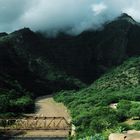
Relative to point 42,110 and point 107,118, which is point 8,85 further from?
point 107,118

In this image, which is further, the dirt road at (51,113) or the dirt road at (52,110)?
the dirt road at (52,110)

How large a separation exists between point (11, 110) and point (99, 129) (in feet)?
190

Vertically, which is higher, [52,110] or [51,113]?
[52,110]

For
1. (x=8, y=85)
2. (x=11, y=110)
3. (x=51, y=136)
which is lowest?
(x=51, y=136)

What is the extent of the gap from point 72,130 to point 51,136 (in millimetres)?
5862

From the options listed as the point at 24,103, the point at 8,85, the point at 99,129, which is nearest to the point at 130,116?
the point at 99,129

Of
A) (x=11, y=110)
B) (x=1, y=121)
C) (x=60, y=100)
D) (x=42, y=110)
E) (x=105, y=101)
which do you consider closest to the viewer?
(x=1, y=121)

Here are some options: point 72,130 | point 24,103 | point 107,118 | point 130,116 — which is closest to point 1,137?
point 72,130

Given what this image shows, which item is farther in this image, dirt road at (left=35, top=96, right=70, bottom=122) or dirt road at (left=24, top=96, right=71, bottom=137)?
dirt road at (left=35, top=96, right=70, bottom=122)

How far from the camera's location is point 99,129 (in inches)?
3364

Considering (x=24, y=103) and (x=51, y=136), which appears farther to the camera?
(x=24, y=103)

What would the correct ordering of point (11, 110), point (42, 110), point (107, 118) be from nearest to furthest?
point (107, 118) → point (11, 110) → point (42, 110)

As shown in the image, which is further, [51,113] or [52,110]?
[52,110]

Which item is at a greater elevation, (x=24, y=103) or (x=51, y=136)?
(x=24, y=103)
